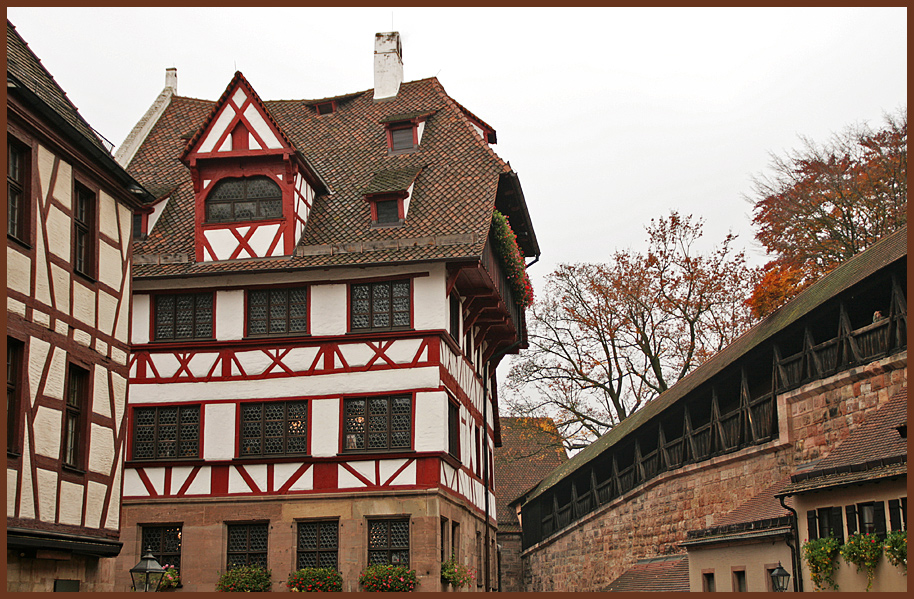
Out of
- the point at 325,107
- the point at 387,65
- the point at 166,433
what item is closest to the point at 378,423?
the point at 166,433

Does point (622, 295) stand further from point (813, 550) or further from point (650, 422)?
point (813, 550)

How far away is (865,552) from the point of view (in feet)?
49.4

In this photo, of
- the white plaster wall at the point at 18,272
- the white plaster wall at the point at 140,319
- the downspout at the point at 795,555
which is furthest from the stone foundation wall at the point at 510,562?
the white plaster wall at the point at 18,272

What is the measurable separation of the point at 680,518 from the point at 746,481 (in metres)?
4.17

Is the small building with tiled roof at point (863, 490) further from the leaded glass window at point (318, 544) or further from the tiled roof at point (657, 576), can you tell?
the leaded glass window at point (318, 544)

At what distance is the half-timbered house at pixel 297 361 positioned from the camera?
20.3 metres

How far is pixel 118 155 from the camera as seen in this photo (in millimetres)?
26609

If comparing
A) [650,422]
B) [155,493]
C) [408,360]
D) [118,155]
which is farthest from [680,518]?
[118,155]

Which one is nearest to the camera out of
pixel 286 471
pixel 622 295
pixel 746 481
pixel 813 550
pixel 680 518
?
pixel 813 550

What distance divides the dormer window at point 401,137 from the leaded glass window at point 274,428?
23.8ft

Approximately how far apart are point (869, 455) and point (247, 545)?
1149 centimetres

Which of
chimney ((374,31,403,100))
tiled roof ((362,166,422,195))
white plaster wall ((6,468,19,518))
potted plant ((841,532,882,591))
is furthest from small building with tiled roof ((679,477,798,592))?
chimney ((374,31,403,100))

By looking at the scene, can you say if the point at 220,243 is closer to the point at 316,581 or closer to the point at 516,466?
the point at 316,581

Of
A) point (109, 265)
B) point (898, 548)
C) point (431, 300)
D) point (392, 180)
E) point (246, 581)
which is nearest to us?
point (898, 548)
